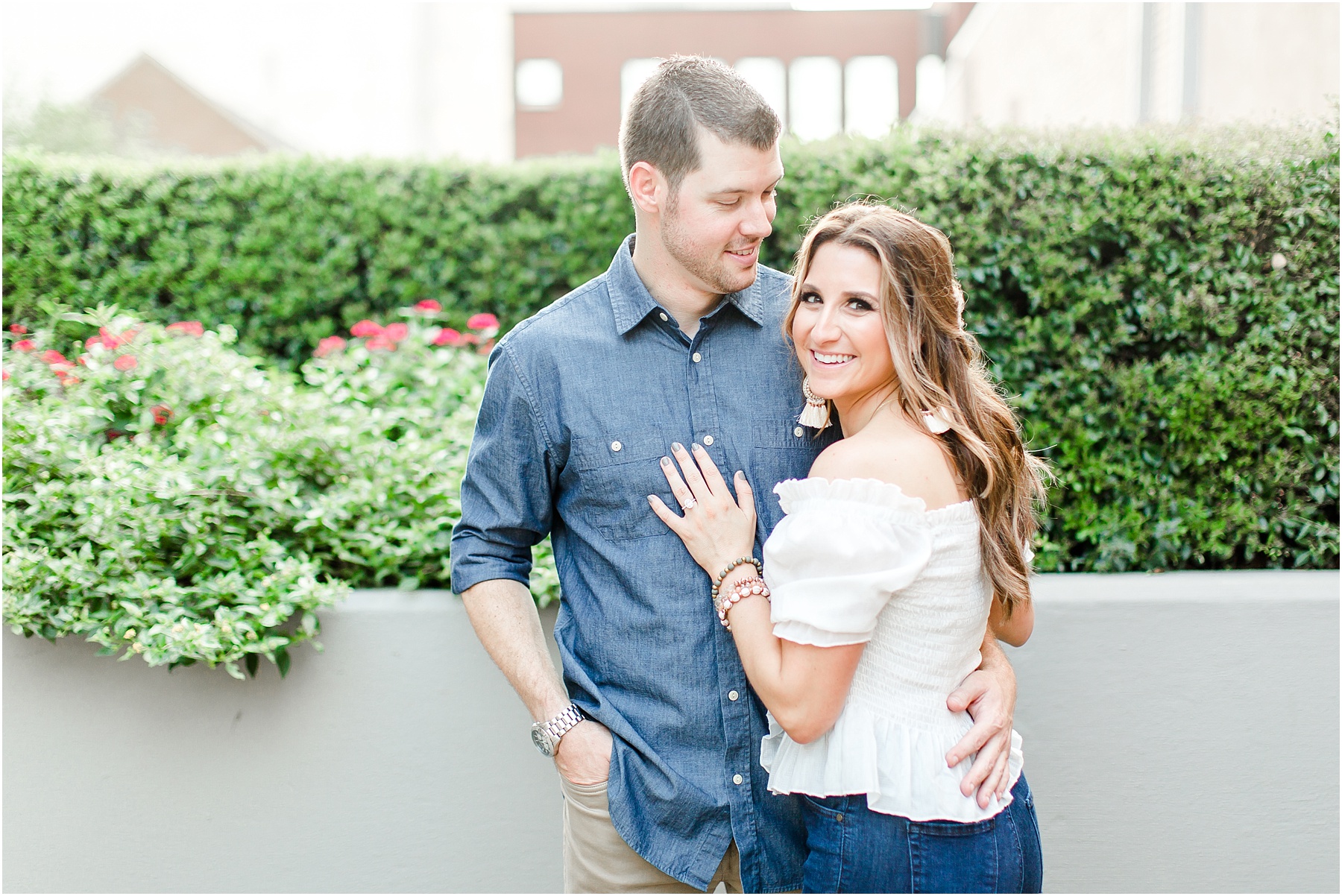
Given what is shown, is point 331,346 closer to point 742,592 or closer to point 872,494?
point 742,592

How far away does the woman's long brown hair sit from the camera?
177 cm

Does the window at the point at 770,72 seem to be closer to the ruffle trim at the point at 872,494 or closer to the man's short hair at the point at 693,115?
the man's short hair at the point at 693,115

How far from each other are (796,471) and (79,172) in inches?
184

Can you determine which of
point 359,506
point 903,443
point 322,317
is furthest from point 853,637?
point 322,317

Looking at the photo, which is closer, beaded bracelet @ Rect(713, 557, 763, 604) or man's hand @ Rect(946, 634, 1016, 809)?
man's hand @ Rect(946, 634, 1016, 809)

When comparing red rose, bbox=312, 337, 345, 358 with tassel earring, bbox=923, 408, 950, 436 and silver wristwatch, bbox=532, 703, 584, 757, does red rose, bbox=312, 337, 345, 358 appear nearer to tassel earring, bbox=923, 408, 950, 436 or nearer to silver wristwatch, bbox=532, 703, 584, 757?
silver wristwatch, bbox=532, 703, 584, 757

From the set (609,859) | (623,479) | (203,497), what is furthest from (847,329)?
(203,497)

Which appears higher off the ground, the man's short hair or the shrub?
the man's short hair

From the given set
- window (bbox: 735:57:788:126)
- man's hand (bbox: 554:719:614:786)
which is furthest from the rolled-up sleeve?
window (bbox: 735:57:788:126)

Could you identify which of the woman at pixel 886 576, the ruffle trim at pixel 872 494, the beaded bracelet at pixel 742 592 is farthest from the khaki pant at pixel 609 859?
the ruffle trim at pixel 872 494

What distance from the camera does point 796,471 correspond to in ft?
6.70

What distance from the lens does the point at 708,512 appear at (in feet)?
6.29

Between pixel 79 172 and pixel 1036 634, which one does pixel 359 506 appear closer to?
pixel 1036 634

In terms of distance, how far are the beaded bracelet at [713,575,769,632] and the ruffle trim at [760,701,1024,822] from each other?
26cm
